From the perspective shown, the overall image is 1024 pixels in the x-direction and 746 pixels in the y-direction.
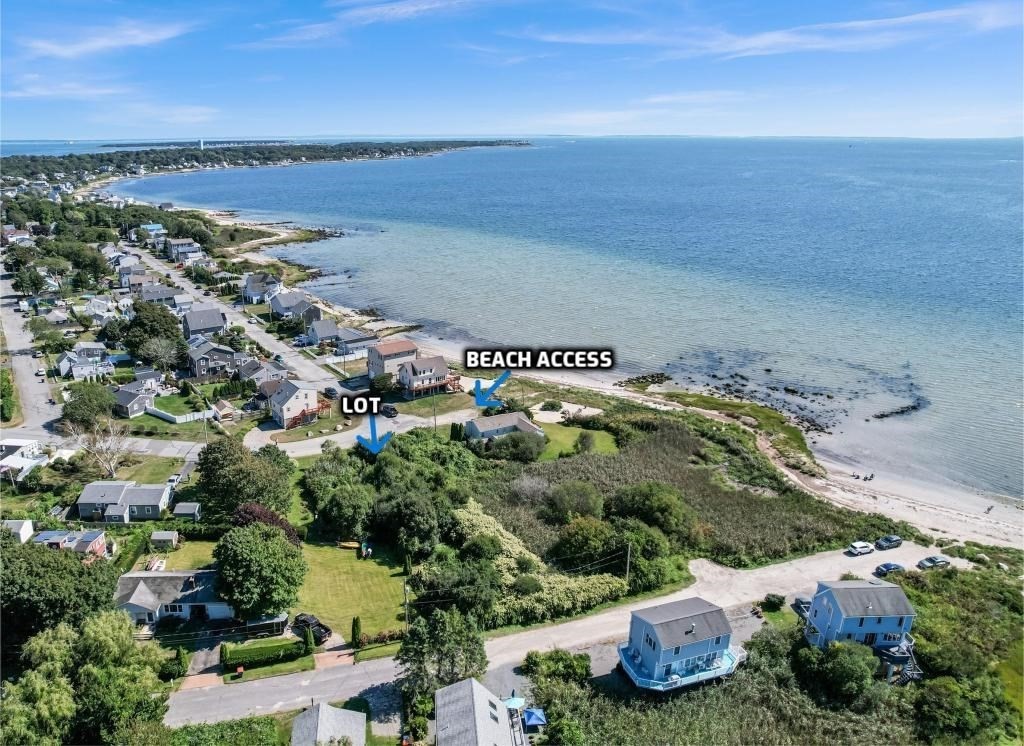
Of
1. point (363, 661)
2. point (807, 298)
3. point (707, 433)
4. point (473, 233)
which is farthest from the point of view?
point (473, 233)

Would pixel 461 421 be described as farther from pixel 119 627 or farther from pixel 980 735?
pixel 980 735

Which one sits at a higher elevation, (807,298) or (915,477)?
(807,298)

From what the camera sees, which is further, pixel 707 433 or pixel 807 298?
pixel 807 298

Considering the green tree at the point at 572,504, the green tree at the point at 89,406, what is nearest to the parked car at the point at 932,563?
the green tree at the point at 572,504

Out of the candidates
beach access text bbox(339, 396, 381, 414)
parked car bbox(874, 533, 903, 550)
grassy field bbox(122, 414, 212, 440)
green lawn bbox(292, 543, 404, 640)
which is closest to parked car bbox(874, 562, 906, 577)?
parked car bbox(874, 533, 903, 550)

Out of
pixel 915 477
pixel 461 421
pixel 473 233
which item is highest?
→ pixel 473 233

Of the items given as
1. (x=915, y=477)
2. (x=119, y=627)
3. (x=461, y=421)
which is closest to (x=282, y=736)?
(x=119, y=627)

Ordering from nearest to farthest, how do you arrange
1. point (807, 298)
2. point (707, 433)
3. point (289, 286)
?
point (707, 433) → point (807, 298) → point (289, 286)
